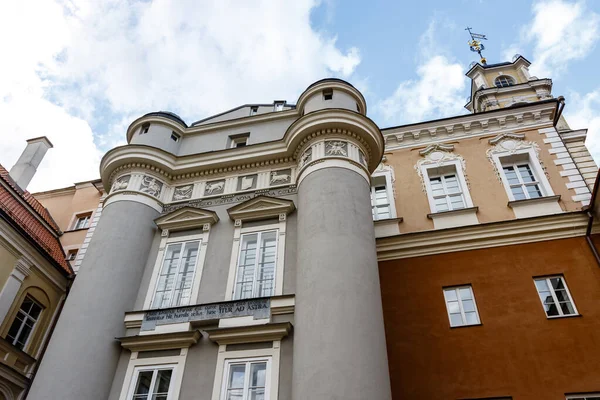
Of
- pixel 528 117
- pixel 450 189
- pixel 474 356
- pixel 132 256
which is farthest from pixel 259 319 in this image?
pixel 528 117

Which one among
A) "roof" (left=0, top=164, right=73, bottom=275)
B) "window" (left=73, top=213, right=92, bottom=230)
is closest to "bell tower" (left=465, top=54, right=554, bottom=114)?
"window" (left=73, top=213, right=92, bottom=230)

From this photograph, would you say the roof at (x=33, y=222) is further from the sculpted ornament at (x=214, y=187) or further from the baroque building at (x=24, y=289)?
the sculpted ornament at (x=214, y=187)

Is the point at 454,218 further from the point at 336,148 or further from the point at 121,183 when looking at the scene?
the point at 121,183

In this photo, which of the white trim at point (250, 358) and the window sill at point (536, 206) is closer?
the white trim at point (250, 358)

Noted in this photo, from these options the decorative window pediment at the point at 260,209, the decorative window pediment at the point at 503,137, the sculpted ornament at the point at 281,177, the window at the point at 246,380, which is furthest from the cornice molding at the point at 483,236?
the window at the point at 246,380

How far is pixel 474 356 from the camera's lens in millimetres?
12859

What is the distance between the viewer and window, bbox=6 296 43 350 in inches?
619

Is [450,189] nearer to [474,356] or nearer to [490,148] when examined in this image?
[490,148]

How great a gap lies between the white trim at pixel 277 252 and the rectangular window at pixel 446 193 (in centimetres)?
605

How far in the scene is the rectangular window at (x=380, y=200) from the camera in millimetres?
17766

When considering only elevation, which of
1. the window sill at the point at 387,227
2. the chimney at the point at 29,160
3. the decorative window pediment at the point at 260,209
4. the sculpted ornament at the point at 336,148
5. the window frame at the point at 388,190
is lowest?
the decorative window pediment at the point at 260,209

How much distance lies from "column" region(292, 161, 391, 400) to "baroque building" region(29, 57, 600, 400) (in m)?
0.05

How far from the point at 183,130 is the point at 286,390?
11.7 m

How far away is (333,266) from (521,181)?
9.14 metres
